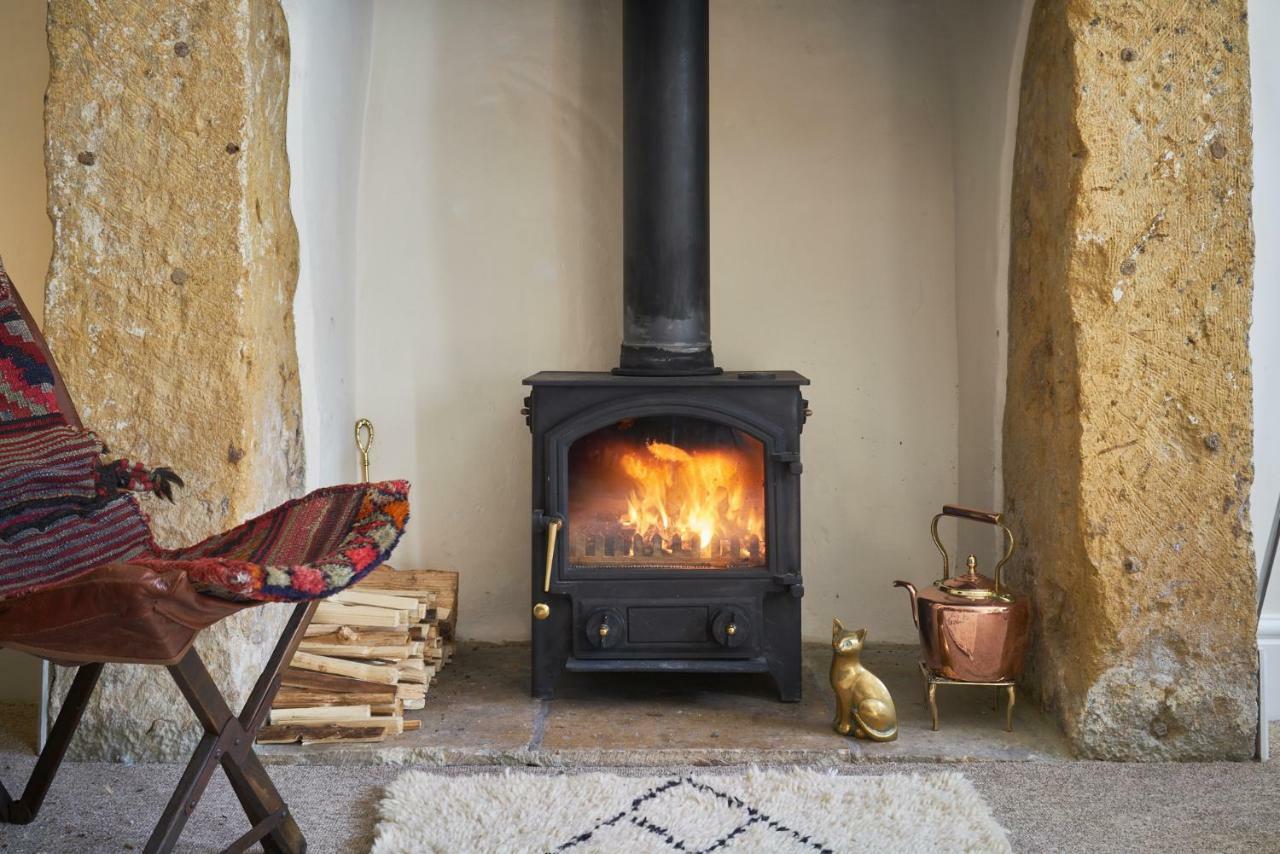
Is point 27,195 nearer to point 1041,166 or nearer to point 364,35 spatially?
point 364,35

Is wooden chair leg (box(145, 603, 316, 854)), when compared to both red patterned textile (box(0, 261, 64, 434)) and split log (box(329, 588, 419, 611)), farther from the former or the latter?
split log (box(329, 588, 419, 611))

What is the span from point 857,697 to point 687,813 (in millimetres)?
567

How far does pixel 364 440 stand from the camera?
3334mm

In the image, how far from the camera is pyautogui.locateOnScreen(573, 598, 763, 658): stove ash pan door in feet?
9.32

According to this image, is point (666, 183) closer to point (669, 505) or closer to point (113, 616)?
point (669, 505)

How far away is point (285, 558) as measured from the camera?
2137 mm

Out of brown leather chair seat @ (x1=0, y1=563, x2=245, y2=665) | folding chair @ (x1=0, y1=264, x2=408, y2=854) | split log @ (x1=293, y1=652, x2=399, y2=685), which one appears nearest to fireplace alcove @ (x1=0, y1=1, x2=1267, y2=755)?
split log @ (x1=293, y1=652, x2=399, y2=685)

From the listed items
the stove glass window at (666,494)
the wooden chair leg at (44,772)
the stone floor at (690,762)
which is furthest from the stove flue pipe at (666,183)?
the wooden chair leg at (44,772)

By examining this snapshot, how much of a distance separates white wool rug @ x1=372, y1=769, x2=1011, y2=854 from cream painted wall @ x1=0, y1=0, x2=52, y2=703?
128 cm

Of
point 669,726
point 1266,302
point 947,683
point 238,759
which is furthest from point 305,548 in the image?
point 1266,302

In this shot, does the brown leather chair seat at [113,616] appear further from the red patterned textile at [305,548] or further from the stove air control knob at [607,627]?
the stove air control knob at [607,627]

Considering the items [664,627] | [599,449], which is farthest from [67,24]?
[664,627]

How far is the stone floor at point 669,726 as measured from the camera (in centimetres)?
256

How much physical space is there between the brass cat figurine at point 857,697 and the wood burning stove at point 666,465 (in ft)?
0.70
